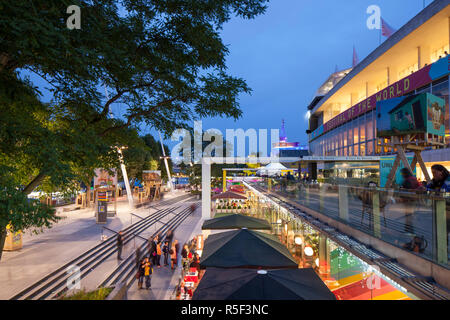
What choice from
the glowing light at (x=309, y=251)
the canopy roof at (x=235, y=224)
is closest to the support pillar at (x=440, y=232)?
the glowing light at (x=309, y=251)

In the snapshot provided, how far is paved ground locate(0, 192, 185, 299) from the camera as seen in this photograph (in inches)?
345

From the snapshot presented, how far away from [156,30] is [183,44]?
0.60 metres

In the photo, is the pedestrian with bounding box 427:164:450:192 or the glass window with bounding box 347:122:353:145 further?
the glass window with bounding box 347:122:353:145

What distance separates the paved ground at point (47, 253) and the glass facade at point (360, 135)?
20.9 m

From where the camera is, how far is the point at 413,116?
484cm

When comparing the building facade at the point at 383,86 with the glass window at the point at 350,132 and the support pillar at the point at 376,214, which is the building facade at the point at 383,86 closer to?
the glass window at the point at 350,132

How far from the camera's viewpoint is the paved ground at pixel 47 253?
8771 mm

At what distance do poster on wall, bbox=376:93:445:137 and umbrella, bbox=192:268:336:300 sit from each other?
3.50 metres

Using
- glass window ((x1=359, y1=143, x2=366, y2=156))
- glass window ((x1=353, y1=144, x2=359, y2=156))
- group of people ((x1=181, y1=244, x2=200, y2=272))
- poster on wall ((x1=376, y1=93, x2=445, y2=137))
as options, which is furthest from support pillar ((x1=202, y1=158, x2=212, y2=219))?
glass window ((x1=353, y1=144, x2=359, y2=156))

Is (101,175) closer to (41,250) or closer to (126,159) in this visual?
(41,250)

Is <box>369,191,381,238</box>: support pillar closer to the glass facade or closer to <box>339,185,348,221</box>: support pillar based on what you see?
<box>339,185,348,221</box>: support pillar
